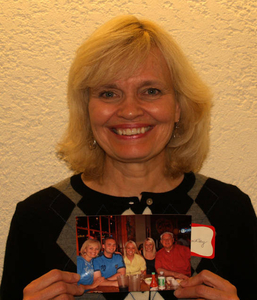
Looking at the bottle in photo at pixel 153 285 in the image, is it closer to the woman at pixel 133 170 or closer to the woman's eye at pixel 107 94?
the woman at pixel 133 170

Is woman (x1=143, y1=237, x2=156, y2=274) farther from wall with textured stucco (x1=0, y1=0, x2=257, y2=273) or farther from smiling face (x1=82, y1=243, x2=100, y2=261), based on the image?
wall with textured stucco (x1=0, y1=0, x2=257, y2=273)

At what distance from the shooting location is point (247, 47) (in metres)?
1.54

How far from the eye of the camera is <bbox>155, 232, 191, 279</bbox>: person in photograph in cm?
111

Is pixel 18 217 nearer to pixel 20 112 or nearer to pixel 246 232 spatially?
pixel 20 112

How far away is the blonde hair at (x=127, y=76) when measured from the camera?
1.17m

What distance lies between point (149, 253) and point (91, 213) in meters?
0.27

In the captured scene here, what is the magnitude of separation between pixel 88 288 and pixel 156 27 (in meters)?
0.82

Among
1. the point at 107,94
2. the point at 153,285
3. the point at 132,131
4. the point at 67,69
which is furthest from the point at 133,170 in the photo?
the point at 67,69

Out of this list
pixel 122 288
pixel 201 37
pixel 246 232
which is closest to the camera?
pixel 122 288

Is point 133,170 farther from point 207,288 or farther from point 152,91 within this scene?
point 207,288

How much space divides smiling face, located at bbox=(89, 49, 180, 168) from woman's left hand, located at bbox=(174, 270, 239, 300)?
1.30 ft

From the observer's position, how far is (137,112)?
45.7 inches

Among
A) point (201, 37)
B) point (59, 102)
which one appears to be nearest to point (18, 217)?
point (59, 102)

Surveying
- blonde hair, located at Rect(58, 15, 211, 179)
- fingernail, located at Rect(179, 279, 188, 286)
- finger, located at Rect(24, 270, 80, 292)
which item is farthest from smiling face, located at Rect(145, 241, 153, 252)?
blonde hair, located at Rect(58, 15, 211, 179)
